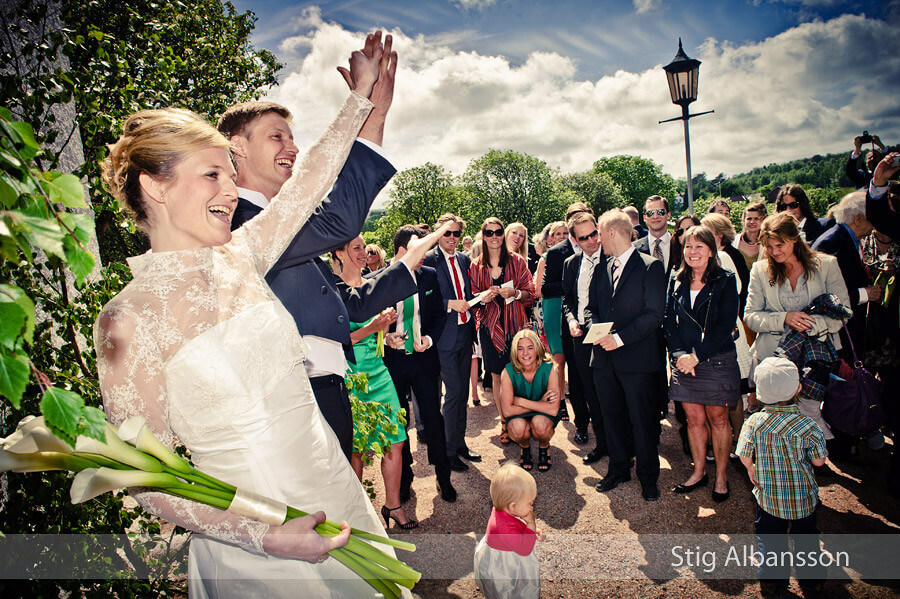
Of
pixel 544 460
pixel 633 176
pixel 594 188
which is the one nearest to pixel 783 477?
pixel 544 460

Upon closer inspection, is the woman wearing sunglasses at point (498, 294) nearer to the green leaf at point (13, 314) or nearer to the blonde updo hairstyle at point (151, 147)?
the blonde updo hairstyle at point (151, 147)

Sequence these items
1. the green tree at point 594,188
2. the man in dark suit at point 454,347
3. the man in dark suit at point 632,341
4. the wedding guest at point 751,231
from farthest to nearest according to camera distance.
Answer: the green tree at point 594,188
the wedding guest at point 751,231
the man in dark suit at point 454,347
the man in dark suit at point 632,341

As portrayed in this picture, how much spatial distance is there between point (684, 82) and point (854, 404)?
573 centimetres

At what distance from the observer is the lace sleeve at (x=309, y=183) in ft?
5.24

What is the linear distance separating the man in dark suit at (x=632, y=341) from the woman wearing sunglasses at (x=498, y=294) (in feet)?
4.56

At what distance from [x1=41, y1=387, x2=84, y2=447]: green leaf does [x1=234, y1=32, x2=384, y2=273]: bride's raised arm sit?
861 mm

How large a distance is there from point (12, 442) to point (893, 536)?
4.98m

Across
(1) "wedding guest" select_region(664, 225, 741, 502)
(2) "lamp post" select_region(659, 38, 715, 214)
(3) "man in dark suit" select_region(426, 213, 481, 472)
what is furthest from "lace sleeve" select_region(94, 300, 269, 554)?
(2) "lamp post" select_region(659, 38, 715, 214)

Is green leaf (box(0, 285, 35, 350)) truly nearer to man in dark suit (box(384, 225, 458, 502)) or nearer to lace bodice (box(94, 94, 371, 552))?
lace bodice (box(94, 94, 371, 552))

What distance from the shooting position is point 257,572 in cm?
163

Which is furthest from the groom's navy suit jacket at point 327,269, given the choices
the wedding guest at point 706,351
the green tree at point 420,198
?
the green tree at point 420,198

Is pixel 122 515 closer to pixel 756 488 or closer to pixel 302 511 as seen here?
pixel 302 511

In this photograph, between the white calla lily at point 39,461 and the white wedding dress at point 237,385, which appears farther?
the white wedding dress at point 237,385

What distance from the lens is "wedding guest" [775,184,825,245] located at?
5.68 metres
